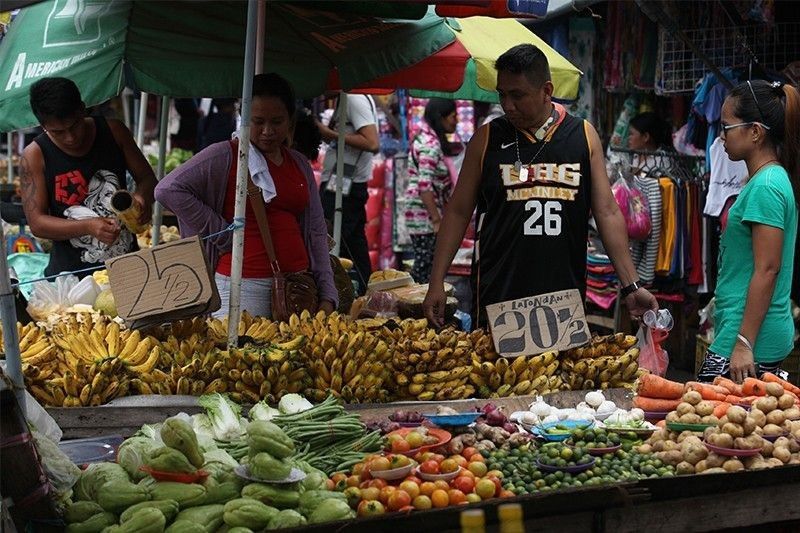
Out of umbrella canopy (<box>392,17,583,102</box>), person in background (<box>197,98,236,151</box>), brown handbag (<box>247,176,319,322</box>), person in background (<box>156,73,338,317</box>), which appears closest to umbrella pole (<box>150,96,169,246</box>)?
umbrella canopy (<box>392,17,583,102</box>)

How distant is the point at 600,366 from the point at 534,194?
893mm

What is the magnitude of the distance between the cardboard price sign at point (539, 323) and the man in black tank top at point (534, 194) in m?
0.24

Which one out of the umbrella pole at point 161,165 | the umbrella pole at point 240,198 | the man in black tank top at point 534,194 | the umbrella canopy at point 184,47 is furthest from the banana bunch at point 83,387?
the umbrella pole at point 161,165

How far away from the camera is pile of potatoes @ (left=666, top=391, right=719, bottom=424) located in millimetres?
4422

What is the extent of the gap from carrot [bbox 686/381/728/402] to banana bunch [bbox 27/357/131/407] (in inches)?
95.2

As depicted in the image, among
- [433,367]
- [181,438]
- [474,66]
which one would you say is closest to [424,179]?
[474,66]

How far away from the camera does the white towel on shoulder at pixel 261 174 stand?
5516 millimetres

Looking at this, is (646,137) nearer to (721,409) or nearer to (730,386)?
(730,386)

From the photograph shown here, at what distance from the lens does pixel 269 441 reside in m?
3.71

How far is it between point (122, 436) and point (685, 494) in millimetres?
2256

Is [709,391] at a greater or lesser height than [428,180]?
lesser

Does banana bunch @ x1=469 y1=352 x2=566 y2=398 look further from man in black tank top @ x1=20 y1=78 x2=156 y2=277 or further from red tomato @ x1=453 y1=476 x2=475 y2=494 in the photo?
man in black tank top @ x1=20 y1=78 x2=156 y2=277

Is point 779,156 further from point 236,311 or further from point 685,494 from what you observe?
point 236,311

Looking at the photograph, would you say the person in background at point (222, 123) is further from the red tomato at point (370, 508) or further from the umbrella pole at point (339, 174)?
the red tomato at point (370, 508)
